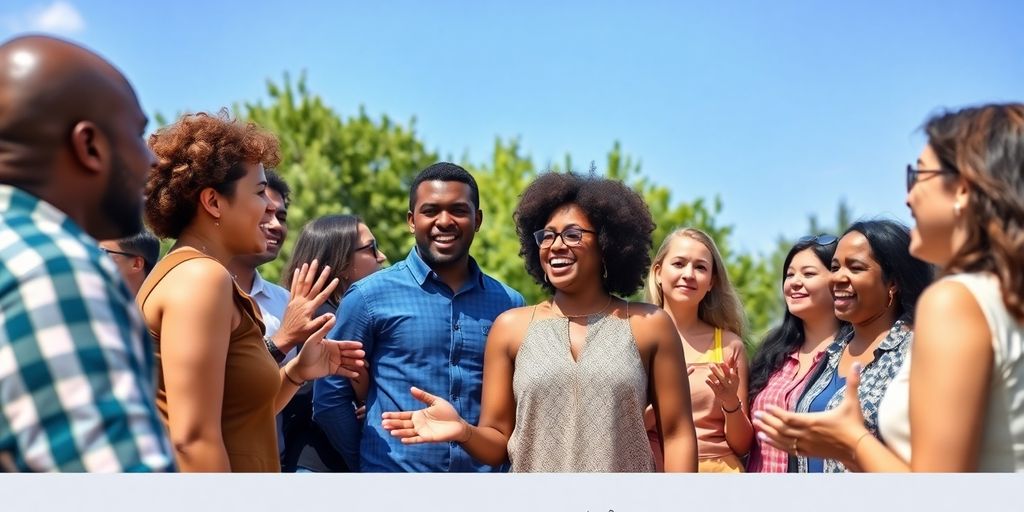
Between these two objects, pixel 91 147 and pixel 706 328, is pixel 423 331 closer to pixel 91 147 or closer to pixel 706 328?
pixel 706 328

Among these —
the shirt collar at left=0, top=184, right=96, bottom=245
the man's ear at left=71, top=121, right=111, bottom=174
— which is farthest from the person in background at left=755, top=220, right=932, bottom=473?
the shirt collar at left=0, top=184, right=96, bottom=245

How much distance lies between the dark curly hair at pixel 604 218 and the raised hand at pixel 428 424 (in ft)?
3.23

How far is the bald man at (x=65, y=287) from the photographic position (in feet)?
5.87

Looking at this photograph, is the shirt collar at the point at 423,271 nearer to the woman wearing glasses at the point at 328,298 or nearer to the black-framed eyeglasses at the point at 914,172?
the woman wearing glasses at the point at 328,298

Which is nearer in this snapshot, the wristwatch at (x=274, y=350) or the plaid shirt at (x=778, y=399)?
the wristwatch at (x=274, y=350)

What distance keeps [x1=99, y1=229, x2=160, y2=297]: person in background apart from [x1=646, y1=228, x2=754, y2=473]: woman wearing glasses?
3016mm

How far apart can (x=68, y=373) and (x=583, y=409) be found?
10.2 ft

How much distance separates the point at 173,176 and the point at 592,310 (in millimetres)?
2046

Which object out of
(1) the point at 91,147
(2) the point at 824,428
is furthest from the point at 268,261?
(1) the point at 91,147

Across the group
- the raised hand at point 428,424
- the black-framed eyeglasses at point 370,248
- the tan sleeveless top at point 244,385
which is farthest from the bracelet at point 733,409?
the tan sleeveless top at point 244,385

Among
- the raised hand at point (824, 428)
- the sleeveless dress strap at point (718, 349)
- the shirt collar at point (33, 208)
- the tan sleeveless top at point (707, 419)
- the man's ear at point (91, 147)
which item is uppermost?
the man's ear at point (91, 147)

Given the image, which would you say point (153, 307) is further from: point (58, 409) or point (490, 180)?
point (490, 180)

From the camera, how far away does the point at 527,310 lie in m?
5.12

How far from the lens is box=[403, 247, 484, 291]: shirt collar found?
577cm
